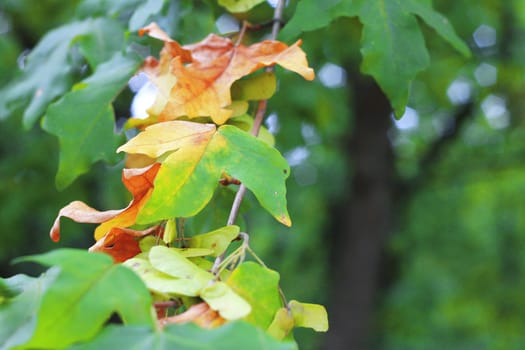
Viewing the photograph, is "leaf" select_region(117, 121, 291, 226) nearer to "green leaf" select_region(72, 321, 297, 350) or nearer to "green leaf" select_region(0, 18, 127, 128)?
"green leaf" select_region(72, 321, 297, 350)

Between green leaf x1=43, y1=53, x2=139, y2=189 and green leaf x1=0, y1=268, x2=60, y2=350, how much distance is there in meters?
0.40

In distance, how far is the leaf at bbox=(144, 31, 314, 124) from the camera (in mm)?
961

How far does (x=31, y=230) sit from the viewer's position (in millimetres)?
3826

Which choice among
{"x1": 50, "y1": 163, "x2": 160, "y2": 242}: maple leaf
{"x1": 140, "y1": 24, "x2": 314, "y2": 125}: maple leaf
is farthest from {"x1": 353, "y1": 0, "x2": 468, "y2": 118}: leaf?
{"x1": 50, "y1": 163, "x2": 160, "y2": 242}: maple leaf

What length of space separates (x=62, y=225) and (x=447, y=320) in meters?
5.11

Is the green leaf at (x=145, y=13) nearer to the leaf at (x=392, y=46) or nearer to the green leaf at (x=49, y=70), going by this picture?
the green leaf at (x=49, y=70)

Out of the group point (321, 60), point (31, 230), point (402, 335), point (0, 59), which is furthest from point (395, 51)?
point (402, 335)

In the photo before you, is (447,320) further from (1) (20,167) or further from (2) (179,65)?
(2) (179,65)

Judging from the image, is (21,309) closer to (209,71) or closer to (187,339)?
(187,339)

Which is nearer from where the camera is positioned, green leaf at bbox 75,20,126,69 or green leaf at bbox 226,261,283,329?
green leaf at bbox 226,261,283,329

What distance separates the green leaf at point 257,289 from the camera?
26.4 inches

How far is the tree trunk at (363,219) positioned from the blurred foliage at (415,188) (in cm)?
12

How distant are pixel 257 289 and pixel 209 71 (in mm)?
438

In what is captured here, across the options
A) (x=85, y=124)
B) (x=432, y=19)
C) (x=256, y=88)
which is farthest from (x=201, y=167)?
(x=432, y=19)
